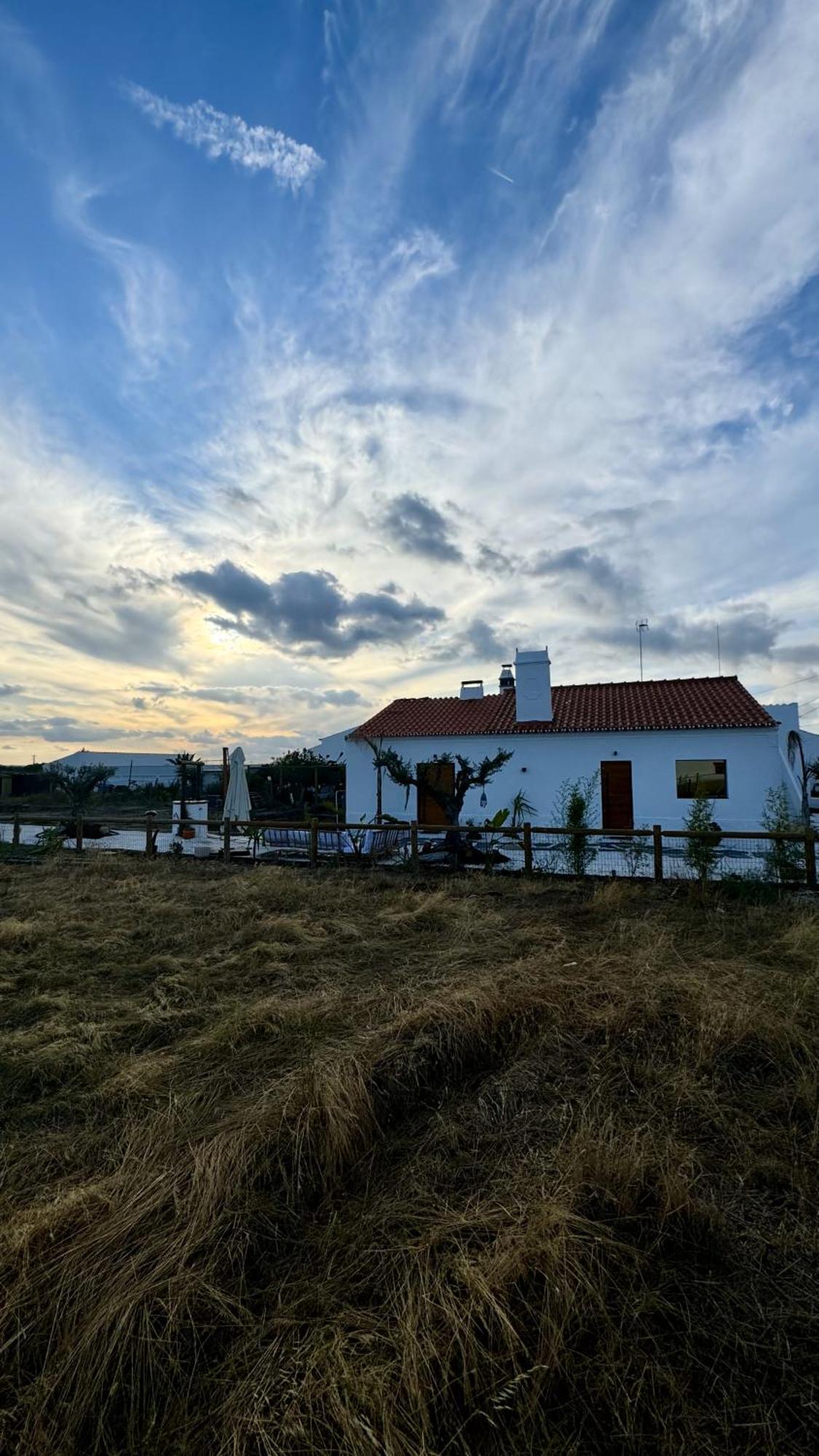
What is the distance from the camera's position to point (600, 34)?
6.64 metres

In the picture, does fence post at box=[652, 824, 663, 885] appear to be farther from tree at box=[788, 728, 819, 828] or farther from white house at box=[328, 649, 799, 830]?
tree at box=[788, 728, 819, 828]

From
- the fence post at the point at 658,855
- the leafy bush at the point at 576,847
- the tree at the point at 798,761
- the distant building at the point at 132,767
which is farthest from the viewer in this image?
the distant building at the point at 132,767

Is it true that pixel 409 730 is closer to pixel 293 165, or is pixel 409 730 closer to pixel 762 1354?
pixel 293 165

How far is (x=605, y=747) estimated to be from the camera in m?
16.5

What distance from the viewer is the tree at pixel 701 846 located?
316 inches

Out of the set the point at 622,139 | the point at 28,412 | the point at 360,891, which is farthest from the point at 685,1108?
the point at 28,412

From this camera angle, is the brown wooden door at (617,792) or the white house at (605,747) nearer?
the white house at (605,747)

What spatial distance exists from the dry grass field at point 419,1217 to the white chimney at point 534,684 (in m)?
13.2

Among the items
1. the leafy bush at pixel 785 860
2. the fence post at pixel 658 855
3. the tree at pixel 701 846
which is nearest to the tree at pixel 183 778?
the fence post at pixel 658 855

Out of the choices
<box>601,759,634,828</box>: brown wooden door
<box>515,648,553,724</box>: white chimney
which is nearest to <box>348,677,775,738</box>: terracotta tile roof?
<box>515,648,553,724</box>: white chimney

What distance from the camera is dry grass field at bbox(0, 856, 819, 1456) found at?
1.57 meters

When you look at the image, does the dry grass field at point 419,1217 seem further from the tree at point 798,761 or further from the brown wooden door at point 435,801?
the tree at point 798,761

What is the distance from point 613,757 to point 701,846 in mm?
8531

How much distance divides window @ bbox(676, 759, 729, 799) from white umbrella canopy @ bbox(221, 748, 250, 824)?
10.7m
